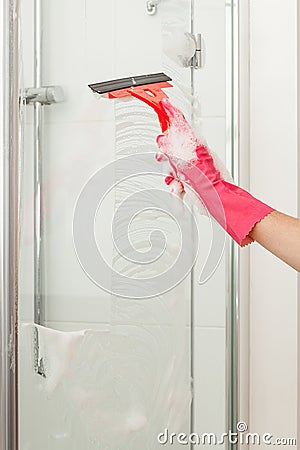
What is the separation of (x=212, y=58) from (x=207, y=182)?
0.42 meters

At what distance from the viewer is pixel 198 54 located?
1.29 metres

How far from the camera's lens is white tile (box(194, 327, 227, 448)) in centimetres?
132

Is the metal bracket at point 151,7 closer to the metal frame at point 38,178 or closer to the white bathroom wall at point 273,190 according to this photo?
the metal frame at point 38,178

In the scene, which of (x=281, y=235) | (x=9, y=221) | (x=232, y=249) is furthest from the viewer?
(x=232, y=249)

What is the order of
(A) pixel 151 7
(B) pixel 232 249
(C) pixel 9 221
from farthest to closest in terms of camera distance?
1. (B) pixel 232 249
2. (A) pixel 151 7
3. (C) pixel 9 221

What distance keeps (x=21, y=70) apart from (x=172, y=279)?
0.44 metres

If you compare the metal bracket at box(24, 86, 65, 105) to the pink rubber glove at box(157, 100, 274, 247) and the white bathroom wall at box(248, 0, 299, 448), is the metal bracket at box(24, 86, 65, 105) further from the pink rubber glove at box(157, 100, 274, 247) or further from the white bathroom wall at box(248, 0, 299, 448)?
the white bathroom wall at box(248, 0, 299, 448)

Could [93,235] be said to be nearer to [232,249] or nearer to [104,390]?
[104,390]

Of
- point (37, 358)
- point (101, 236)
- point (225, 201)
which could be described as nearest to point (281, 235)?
point (225, 201)

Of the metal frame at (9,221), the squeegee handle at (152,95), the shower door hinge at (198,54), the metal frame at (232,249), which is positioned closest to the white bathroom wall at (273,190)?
the metal frame at (232,249)

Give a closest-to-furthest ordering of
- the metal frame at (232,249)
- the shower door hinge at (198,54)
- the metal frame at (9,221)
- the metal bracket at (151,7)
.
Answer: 1. the metal frame at (9,221)
2. the metal bracket at (151,7)
3. the shower door hinge at (198,54)
4. the metal frame at (232,249)

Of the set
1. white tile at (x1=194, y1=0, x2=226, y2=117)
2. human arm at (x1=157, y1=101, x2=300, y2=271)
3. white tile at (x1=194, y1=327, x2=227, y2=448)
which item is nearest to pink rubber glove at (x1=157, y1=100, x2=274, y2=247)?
human arm at (x1=157, y1=101, x2=300, y2=271)

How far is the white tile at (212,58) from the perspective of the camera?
4.24 feet

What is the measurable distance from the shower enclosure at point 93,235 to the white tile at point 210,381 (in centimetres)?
5
